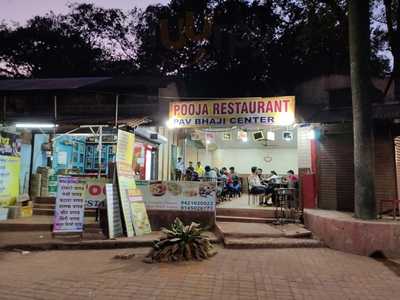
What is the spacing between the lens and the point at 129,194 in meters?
9.12

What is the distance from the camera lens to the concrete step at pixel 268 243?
7.80 metres

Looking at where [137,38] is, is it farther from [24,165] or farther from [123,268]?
[123,268]

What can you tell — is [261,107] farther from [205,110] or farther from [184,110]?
[184,110]

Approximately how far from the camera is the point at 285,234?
27.7 feet

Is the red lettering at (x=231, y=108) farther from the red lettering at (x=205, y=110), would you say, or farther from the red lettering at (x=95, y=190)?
the red lettering at (x=95, y=190)

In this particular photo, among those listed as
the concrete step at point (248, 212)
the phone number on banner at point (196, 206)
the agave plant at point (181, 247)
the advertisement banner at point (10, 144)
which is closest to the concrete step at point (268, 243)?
the agave plant at point (181, 247)

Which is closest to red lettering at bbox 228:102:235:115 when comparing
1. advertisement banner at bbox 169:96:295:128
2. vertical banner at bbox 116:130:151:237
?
advertisement banner at bbox 169:96:295:128

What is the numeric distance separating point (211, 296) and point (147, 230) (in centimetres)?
467

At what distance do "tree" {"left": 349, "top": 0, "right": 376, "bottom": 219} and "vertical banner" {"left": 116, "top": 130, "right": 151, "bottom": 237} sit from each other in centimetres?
540

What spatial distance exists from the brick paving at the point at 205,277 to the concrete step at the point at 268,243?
0.38m

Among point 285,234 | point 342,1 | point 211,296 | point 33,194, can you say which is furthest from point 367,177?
point 33,194

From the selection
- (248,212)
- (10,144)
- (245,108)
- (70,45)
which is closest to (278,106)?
(245,108)

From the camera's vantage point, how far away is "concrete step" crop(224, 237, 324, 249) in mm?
7797

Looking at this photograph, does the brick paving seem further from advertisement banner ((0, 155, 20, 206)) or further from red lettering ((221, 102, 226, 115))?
red lettering ((221, 102, 226, 115))
